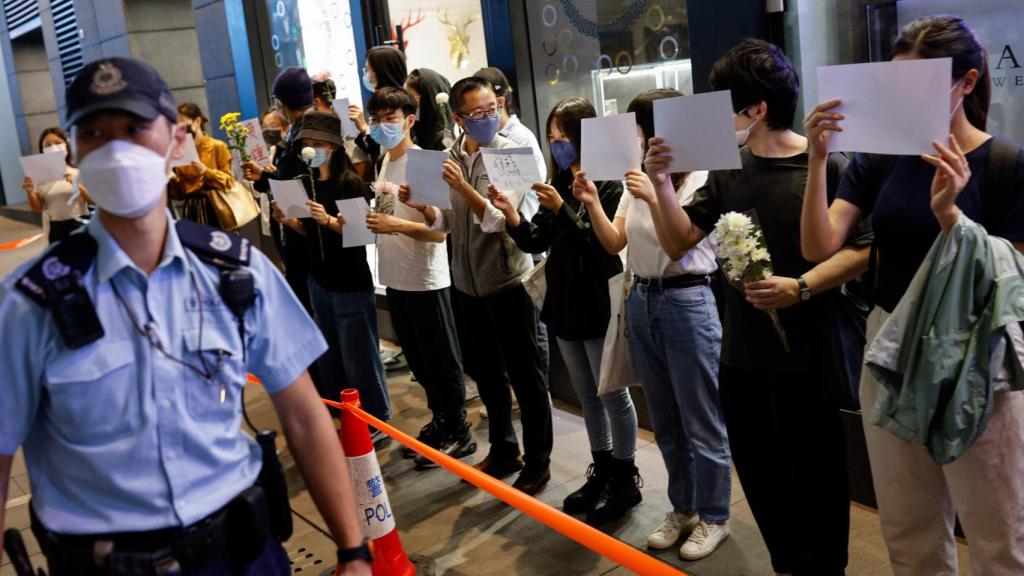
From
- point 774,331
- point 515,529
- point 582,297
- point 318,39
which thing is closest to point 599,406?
point 582,297

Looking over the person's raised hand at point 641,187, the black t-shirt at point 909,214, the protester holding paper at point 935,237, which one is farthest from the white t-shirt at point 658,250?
the black t-shirt at point 909,214

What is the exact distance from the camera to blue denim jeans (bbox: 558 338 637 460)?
4.10 metres

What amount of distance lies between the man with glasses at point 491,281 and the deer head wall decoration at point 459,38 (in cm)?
254

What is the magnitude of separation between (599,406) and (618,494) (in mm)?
385

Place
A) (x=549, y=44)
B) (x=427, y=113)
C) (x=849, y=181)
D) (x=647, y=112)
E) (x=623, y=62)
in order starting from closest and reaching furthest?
(x=849, y=181)
(x=647, y=112)
(x=427, y=113)
(x=623, y=62)
(x=549, y=44)

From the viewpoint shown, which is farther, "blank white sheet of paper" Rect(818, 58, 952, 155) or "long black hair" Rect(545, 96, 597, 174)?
"long black hair" Rect(545, 96, 597, 174)

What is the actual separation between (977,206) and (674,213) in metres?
1.01

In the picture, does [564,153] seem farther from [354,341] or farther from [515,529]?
[354,341]

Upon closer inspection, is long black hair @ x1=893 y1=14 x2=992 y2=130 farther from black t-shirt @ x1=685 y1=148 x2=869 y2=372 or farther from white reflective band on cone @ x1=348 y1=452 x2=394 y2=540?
white reflective band on cone @ x1=348 y1=452 x2=394 y2=540

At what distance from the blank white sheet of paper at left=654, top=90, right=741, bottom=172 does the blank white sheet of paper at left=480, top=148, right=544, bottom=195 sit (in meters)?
0.81

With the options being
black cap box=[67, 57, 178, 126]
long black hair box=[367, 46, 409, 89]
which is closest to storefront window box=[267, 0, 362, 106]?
long black hair box=[367, 46, 409, 89]

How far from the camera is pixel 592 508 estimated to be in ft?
14.1

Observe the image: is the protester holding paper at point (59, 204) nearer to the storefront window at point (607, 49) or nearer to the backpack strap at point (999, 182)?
the storefront window at point (607, 49)

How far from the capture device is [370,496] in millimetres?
3887
